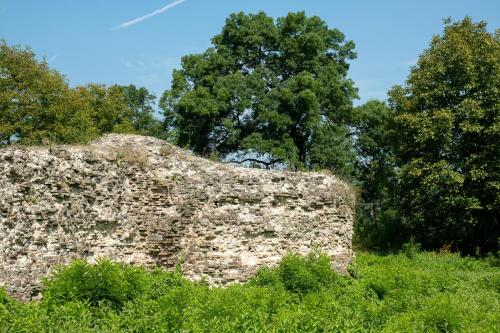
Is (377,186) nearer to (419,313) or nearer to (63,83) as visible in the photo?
(63,83)

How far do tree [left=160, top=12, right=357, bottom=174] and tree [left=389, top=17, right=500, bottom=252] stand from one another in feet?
17.8

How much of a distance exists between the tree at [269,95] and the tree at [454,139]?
214 inches

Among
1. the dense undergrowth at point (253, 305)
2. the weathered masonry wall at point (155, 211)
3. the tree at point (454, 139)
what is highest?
the tree at point (454, 139)

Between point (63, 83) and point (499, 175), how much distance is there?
2180cm

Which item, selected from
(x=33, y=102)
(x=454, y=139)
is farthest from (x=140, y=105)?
(x=454, y=139)

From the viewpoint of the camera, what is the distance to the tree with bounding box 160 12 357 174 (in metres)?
26.8

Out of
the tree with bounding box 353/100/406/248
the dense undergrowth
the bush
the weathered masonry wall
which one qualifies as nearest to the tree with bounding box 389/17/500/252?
the tree with bounding box 353/100/406/248

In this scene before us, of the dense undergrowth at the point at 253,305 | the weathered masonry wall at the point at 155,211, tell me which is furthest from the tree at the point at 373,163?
the dense undergrowth at the point at 253,305

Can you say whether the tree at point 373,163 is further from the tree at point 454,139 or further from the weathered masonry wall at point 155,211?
the weathered masonry wall at point 155,211

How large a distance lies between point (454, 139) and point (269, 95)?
10.2 meters

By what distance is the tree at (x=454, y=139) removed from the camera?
762 inches

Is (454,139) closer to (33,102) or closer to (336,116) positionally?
(336,116)

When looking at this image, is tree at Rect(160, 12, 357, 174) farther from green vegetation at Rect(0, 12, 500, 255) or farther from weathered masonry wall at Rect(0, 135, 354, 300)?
weathered masonry wall at Rect(0, 135, 354, 300)

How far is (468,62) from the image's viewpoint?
20.0 metres
